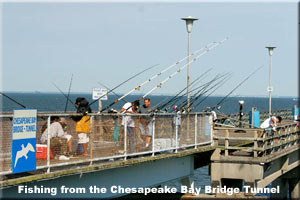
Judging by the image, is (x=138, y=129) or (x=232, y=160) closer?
(x=138, y=129)

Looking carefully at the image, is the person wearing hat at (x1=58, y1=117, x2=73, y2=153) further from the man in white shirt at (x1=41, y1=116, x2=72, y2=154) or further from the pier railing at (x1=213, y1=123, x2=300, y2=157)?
the pier railing at (x1=213, y1=123, x2=300, y2=157)

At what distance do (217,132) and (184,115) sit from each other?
2418 millimetres

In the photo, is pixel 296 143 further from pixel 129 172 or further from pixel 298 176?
pixel 129 172

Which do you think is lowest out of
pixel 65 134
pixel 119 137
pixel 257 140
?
pixel 257 140

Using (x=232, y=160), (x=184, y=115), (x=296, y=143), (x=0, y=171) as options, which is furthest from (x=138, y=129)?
(x=296, y=143)

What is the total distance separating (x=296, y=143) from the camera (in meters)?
24.0

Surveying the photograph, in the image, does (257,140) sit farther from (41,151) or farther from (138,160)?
(41,151)

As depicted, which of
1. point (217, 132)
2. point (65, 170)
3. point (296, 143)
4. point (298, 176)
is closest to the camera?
point (65, 170)

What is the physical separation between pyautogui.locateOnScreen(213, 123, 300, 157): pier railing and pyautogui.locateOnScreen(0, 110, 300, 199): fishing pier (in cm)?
3

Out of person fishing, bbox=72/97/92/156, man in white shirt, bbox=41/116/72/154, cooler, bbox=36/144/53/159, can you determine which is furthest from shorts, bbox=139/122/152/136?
cooler, bbox=36/144/53/159

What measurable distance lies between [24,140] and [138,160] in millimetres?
3788

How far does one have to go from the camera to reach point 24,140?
11.1 metres

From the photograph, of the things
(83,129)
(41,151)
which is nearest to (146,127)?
(83,129)

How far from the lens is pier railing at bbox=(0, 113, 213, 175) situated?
38.2 feet
